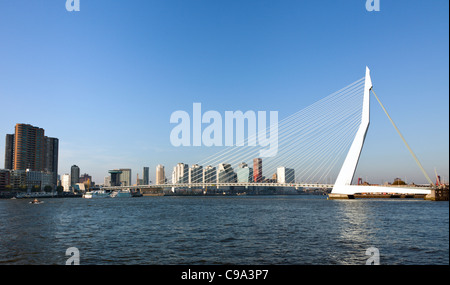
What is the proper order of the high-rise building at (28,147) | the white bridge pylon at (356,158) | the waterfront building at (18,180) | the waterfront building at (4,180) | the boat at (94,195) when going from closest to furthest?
the white bridge pylon at (356,158) → the boat at (94,195) → the waterfront building at (4,180) → the waterfront building at (18,180) → the high-rise building at (28,147)

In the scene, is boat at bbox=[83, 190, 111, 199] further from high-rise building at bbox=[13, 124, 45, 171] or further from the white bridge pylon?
the white bridge pylon

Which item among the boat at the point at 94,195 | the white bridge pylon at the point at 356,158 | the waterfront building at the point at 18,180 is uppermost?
the white bridge pylon at the point at 356,158

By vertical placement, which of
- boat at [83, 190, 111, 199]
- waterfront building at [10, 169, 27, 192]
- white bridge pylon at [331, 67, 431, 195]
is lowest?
boat at [83, 190, 111, 199]

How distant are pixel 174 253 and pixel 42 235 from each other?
12153 millimetres

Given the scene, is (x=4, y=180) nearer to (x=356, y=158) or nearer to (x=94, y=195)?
(x=94, y=195)

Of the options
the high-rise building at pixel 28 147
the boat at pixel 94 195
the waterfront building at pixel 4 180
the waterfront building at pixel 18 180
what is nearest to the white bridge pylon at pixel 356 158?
the boat at pixel 94 195

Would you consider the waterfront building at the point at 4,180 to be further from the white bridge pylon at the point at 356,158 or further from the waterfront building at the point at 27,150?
the white bridge pylon at the point at 356,158

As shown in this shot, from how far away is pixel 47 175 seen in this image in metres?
187

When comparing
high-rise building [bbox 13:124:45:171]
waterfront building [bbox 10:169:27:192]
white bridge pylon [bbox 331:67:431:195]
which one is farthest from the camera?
high-rise building [bbox 13:124:45:171]

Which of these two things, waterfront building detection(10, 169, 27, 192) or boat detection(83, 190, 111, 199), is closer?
boat detection(83, 190, 111, 199)

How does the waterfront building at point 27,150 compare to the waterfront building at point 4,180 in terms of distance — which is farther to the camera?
the waterfront building at point 27,150

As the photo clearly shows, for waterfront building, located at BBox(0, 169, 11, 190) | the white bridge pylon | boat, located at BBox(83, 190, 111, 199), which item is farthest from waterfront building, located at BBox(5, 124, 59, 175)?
the white bridge pylon

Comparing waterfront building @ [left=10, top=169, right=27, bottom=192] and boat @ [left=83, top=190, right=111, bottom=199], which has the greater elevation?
waterfront building @ [left=10, top=169, right=27, bottom=192]

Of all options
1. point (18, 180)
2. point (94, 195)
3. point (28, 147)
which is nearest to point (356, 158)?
point (94, 195)
